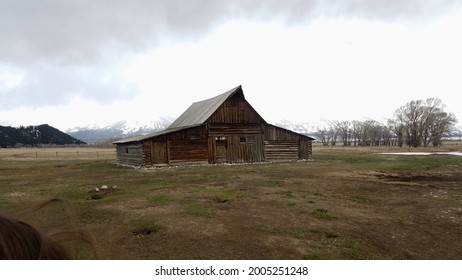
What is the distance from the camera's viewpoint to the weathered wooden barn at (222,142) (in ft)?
104

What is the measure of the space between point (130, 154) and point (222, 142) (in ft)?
31.9

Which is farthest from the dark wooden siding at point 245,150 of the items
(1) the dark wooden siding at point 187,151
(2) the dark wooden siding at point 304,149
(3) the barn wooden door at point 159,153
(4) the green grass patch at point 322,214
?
(4) the green grass patch at point 322,214

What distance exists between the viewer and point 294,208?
475 inches

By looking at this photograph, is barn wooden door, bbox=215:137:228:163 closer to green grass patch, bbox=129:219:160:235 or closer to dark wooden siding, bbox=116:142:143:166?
dark wooden siding, bbox=116:142:143:166

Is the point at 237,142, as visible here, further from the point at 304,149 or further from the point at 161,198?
the point at 161,198

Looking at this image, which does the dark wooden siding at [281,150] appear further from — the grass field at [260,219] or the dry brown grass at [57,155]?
the dry brown grass at [57,155]

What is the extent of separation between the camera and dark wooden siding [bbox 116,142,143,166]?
31625 mm

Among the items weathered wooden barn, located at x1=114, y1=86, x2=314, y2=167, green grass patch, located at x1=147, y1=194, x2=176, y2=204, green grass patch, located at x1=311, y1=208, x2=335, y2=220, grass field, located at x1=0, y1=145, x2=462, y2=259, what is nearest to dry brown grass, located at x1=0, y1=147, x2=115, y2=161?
weathered wooden barn, located at x1=114, y1=86, x2=314, y2=167

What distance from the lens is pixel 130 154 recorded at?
113ft

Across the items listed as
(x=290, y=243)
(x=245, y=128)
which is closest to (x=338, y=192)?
(x=290, y=243)

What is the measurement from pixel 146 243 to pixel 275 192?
28.1 ft

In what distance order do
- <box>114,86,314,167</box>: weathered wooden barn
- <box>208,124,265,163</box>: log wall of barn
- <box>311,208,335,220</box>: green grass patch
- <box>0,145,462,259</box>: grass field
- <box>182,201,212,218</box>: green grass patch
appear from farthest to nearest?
<box>208,124,265,163</box>: log wall of barn
<box>114,86,314,167</box>: weathered wooden barn
<box>182,201,212,218</box>: green grass patch
<box>311,208,335,220</box>: green grass patch
<box>0,145,462,259</box>: grass field

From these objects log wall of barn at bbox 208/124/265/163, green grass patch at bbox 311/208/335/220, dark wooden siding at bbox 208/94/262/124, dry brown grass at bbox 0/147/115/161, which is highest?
A: dark wooden siding at bbox 208/94/262/124

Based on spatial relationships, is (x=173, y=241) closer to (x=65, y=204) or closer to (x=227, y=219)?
(x=227, y=219)
